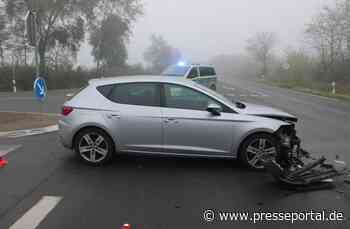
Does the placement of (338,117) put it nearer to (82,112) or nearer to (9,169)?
(82,112)

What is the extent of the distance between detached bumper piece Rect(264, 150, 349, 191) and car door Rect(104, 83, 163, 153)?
6.36ft

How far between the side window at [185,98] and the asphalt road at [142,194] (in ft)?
3.45

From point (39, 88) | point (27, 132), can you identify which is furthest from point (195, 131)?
point (39, 88)

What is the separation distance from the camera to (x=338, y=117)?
13.1m

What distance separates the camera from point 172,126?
611 centimetres

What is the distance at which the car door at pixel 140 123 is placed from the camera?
6.17 m

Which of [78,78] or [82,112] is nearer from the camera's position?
[82,112]

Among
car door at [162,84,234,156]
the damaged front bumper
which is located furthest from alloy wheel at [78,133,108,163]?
the damaged front bumper

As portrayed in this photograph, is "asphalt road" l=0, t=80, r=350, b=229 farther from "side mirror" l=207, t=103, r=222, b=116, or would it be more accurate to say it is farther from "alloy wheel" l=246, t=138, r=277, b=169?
"side mirror" l=207, t=103, r=222, b=116

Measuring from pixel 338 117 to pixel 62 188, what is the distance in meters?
10.9

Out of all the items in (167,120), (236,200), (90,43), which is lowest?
(236,200)

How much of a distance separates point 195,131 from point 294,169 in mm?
1685

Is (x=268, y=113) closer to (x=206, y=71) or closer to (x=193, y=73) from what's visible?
(x=193, y=73)

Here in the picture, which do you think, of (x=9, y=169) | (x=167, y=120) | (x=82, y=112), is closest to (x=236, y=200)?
(x=167, y=120)
